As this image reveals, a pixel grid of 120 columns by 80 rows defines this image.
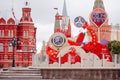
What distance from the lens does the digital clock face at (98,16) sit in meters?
62.6

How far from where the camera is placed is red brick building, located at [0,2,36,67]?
9044 cm

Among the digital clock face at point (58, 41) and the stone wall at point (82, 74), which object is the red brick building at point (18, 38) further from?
the stone wall at point (82, 74)

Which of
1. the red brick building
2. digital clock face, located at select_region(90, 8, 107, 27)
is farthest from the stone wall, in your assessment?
the red brick building

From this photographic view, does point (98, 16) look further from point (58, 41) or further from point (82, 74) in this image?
point (82, 74)

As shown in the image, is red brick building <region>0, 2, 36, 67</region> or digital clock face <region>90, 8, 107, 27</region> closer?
digital clock face <region>90, 8, 107, 27</region>

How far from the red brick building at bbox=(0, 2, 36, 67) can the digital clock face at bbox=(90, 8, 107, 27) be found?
29061 millimetres

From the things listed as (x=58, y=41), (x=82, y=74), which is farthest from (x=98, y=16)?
(x=82, y=74)

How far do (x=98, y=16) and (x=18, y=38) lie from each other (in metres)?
30.4

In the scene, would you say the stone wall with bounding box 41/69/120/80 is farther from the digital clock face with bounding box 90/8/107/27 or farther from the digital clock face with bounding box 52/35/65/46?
the digital clock face with bounding box 90/8/107/27

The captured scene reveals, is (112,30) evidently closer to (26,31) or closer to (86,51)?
(26,31)

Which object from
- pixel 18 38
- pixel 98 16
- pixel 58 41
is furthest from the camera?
pixel 18 38

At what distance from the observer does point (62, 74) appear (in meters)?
51.6

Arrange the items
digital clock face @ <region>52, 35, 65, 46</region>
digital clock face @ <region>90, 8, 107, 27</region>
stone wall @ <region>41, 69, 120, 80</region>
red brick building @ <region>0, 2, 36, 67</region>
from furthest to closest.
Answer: red brick building @ <region>0, 2, 36, 67</region>
digital clock face @ <region>90, 8, 107, 27</region>
digital clock face @ <region>52, 35, 65, 46</region>
stone wall @ <region>41, 69, 120, 80</region>

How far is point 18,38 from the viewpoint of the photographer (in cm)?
9056
